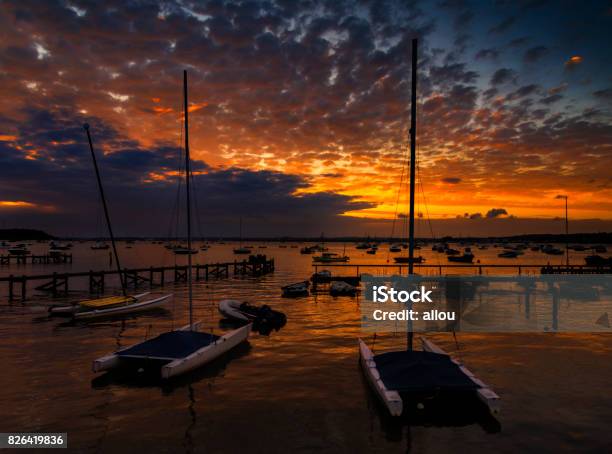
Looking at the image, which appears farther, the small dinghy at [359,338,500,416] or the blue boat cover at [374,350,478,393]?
the blue boat cover at [374,350,478,393]

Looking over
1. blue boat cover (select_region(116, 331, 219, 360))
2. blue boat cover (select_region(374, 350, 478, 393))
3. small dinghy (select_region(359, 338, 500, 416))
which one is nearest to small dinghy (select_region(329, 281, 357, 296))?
blue boat cover (select_region(116, 331, 219, 360))

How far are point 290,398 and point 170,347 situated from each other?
614 cm

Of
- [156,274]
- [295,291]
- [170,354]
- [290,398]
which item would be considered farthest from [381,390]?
[156,274]

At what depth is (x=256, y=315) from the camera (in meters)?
29.9

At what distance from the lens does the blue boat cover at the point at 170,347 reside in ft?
58.0

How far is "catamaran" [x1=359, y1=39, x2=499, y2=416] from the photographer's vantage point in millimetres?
13156

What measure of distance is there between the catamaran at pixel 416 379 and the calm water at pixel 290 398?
0.96 meters

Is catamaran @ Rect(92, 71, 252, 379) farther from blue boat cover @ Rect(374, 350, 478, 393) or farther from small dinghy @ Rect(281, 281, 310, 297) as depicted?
small dinghy @ Rect(281, 281, 310, 297)

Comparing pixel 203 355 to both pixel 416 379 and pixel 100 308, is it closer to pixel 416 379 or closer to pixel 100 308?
pixel 416 379

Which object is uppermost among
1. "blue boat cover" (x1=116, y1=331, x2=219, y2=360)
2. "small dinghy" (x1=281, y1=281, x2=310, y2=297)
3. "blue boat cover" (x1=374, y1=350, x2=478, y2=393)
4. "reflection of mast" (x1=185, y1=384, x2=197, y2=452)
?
"blue boat cover" (x1=374, y1=350, x2=478, y2=393)

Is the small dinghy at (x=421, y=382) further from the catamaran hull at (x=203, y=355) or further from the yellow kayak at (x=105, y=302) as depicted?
the yellow kayak at (x=105, y=302)

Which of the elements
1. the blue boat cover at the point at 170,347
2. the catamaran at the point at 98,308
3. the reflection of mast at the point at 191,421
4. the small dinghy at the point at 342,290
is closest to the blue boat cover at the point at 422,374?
the reflection of mast at the point at 191,421

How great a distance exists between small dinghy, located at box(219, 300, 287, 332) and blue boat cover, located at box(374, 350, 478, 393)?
14.1 metres

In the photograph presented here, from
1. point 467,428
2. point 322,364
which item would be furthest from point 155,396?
point 467,428
